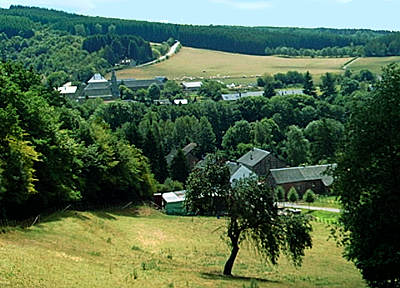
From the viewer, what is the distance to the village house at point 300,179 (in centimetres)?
7750

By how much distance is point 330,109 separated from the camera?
126625mm

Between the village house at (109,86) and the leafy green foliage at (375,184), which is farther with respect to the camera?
the village house at (109,86)

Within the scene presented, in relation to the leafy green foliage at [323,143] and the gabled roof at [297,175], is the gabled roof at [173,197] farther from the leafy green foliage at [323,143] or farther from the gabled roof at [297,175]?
the leafy green foliage at [323,143]

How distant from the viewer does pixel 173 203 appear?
58.6 meters

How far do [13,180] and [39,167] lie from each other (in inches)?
240

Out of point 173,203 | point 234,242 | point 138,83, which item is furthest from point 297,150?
point 138,83

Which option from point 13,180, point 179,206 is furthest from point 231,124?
point 13,180

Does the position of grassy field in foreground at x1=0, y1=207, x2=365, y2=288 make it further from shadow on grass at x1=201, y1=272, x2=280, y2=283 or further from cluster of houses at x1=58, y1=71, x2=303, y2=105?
cluster of houses at x1=58, y1=71, x2=303, y2=105

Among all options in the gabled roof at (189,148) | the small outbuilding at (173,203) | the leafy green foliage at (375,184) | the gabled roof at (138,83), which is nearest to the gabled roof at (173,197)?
the small outbuilding at (173,203)

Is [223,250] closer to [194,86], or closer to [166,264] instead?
[166,264]

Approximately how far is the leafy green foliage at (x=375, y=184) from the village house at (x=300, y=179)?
5466 centimetres

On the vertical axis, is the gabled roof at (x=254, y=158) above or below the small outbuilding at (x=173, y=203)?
below

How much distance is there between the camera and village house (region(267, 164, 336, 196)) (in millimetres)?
77500

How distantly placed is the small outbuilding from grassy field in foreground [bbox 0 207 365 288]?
Result: 12.5 m
